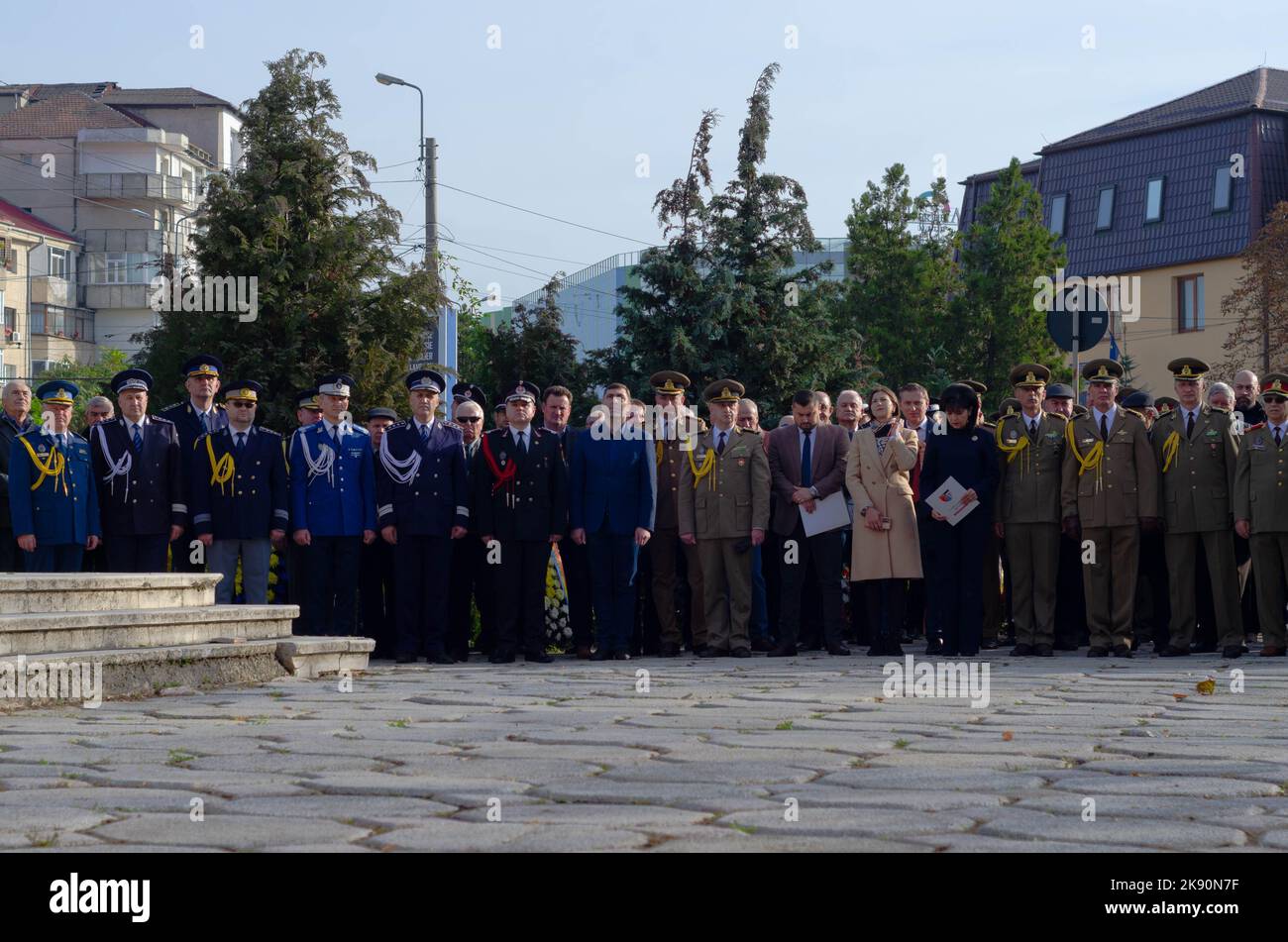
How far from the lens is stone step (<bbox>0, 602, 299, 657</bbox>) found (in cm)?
967

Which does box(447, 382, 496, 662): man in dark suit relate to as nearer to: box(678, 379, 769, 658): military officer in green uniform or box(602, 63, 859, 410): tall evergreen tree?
box(678, 379, 769, 658): military officer in green uniform

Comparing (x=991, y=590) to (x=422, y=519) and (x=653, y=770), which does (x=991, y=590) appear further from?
(x=653, y=770)

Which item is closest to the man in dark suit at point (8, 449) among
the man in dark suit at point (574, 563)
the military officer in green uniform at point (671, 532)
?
the man in dark suit at point (574, 563)

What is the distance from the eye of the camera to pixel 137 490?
13.3m

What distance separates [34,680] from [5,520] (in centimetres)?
465

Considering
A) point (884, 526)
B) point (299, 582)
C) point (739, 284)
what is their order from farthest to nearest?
point (739, 284) → point (299, 582) → point (884, 526)

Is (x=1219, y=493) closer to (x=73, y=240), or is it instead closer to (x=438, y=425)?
(x=438, y=425)

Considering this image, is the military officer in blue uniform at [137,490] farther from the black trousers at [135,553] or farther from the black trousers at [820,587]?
the black trousers at [820,587]


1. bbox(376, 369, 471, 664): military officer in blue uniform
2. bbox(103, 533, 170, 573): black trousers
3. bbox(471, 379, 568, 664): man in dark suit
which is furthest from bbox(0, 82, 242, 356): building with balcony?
bbox(471, 379, 568, 664): man in dark suit

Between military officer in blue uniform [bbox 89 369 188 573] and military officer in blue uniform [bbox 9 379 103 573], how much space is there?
14cm

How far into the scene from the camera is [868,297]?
4131 cm

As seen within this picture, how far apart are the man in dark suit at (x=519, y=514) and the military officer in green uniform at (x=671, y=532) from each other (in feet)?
3.30

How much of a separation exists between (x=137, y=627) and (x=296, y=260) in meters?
11.3

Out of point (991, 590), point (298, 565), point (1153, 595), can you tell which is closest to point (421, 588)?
point (298, 565)
